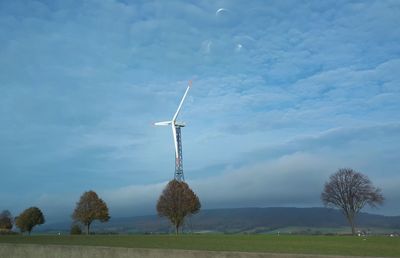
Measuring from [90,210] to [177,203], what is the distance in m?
19.8

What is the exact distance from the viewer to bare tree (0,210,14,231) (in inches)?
5148

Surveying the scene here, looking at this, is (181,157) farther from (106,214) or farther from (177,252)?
(177,252)

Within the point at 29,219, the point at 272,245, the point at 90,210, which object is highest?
the point at 90,210

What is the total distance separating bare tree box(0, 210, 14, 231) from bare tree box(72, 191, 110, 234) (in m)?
27.4

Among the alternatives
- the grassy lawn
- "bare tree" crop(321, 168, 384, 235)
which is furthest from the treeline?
the grassy lawn

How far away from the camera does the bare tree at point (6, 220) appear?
13075 centimetres

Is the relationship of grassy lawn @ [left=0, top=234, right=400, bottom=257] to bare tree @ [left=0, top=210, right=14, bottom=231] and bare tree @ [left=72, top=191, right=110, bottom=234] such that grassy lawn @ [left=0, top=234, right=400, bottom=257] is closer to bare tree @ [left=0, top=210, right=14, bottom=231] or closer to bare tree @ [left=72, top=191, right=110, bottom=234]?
bare tree @ [left=72, top=191, right=110, bottom=234]

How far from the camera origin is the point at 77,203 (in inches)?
4466

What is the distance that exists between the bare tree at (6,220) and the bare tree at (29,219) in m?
16.0

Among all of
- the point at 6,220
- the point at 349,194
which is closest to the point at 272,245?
the point at 349,194

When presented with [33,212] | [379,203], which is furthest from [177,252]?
[33,212]

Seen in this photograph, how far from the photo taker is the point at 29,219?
11381cm

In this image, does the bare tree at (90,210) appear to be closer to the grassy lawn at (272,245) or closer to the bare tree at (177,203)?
the bare tree at (177,203)

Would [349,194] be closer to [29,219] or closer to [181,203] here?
[181,203]
